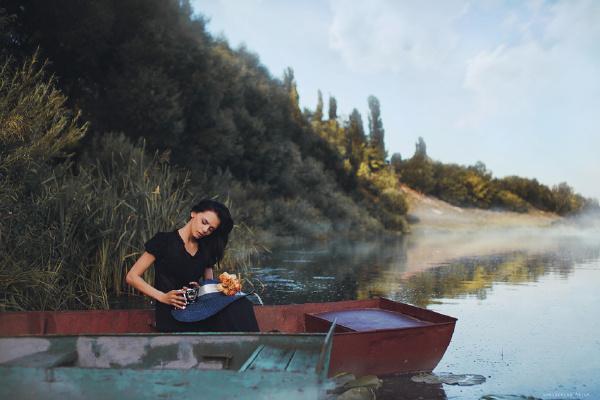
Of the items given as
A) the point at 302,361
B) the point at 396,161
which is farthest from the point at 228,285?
the point at 396,161

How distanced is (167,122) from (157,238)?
13.8 metres

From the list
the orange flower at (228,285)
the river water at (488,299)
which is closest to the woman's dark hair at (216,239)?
the orange flower at (228,285)

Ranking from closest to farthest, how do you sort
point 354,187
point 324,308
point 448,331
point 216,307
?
point 216,307 < point 448,331 < point 324,308 < point 354,187

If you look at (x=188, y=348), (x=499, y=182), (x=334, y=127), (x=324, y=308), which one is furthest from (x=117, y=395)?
(x=499, y=182)

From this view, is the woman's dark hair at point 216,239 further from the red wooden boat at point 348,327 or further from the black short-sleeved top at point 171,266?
the red wooden boat at point 348,327

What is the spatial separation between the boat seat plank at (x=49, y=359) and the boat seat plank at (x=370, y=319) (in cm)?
217

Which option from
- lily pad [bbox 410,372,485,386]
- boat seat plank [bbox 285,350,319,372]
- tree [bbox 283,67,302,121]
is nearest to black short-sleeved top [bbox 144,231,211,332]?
boat seat plank [bbox 285,350,319,372]

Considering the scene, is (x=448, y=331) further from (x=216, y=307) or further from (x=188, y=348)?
(x=188, y=348)

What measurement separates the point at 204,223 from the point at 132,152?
8356 mm

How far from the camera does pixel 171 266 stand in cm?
471

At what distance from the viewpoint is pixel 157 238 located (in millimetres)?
4668

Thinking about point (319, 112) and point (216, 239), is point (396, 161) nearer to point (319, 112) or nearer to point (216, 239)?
point (319, 112)

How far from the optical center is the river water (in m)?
5.05

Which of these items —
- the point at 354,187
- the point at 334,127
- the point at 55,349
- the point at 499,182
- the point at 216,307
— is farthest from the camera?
the point at 499,182
